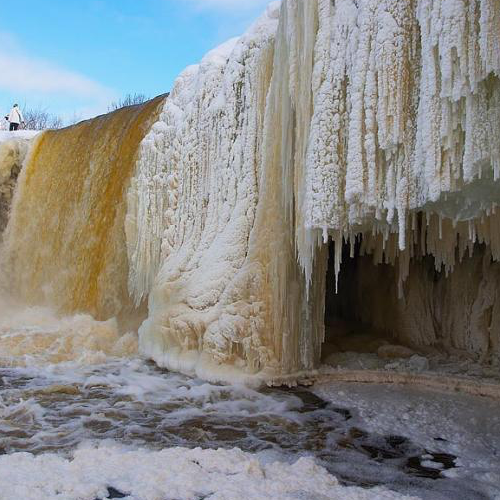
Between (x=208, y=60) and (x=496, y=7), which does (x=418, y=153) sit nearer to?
(x=496, y=7)

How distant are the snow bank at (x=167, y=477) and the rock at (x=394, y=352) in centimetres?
331

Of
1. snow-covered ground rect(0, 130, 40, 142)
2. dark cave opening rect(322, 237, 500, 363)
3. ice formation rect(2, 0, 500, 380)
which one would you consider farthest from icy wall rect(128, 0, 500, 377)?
snow-covered ground rect(0, 130, 40, 142)

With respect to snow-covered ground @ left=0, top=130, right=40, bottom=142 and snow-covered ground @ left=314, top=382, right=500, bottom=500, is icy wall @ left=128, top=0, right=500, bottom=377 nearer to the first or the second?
snow-covered ground @ left=314, top=382, right=500, bottom=500

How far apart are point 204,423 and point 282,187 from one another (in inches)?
93.2

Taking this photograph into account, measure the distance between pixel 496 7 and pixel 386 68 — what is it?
2.79ft

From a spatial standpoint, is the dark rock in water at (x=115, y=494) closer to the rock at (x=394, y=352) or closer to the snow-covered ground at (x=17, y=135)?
the rock at (x=394, y=352)

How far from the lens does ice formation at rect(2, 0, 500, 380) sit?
3645mm

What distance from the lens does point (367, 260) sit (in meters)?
7.95

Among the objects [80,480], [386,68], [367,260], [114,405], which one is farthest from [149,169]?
[80,480]

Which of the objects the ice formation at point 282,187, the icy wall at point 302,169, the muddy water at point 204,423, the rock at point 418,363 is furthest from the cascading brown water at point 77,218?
the rock at point 418,363

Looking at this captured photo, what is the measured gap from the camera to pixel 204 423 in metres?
4.47

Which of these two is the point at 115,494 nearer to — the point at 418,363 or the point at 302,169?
the point at 302,169

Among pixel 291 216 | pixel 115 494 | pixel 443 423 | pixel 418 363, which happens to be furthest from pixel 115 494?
pixel 418 363

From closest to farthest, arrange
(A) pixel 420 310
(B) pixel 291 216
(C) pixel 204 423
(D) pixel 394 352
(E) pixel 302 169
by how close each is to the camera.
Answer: (C) pixel 204 423
(E) pixel 302 169
(B) pixel 291 216
(D) pixel 394 352
(A) pixel 420 310
